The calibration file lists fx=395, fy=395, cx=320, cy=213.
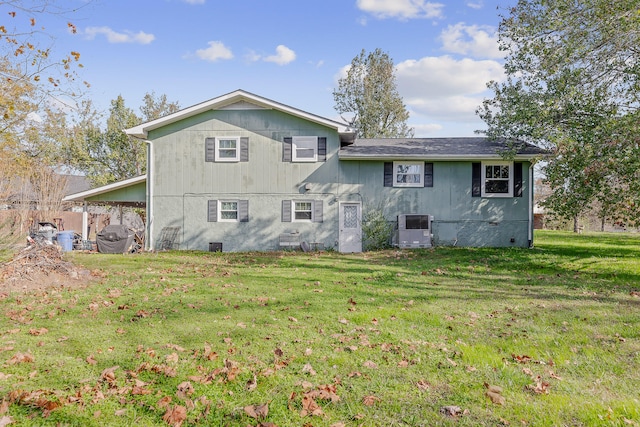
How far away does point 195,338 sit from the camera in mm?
4668

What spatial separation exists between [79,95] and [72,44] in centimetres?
107

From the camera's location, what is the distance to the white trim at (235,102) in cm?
1540

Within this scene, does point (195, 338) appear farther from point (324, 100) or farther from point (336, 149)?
point (324, 100)

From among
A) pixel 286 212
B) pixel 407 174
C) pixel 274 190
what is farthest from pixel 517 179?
pixel 274 190

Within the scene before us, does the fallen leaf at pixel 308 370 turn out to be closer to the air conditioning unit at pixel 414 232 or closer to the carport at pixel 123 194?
the air conditioning unit at pixel 414 232

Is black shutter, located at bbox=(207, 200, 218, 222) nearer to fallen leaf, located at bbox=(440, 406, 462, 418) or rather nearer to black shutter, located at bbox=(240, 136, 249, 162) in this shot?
black shutter, located at bbox=(240, 136, 249, 162)

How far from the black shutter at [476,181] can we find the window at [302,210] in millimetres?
6080

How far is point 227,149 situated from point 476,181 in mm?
10112

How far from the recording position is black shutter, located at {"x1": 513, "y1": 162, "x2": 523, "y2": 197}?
15.6 meters

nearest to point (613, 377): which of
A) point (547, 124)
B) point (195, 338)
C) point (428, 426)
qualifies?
point (428, 426)

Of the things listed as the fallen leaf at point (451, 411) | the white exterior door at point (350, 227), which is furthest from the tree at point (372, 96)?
the fallen leaf at point (451, 411)

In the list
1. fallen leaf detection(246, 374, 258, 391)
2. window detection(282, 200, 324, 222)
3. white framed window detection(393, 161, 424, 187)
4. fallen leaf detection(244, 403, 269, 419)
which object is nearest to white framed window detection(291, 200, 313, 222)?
window detection(282, 200, 324, 222)

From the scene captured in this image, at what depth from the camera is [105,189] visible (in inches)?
636

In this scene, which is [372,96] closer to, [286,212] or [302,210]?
[302,210]
